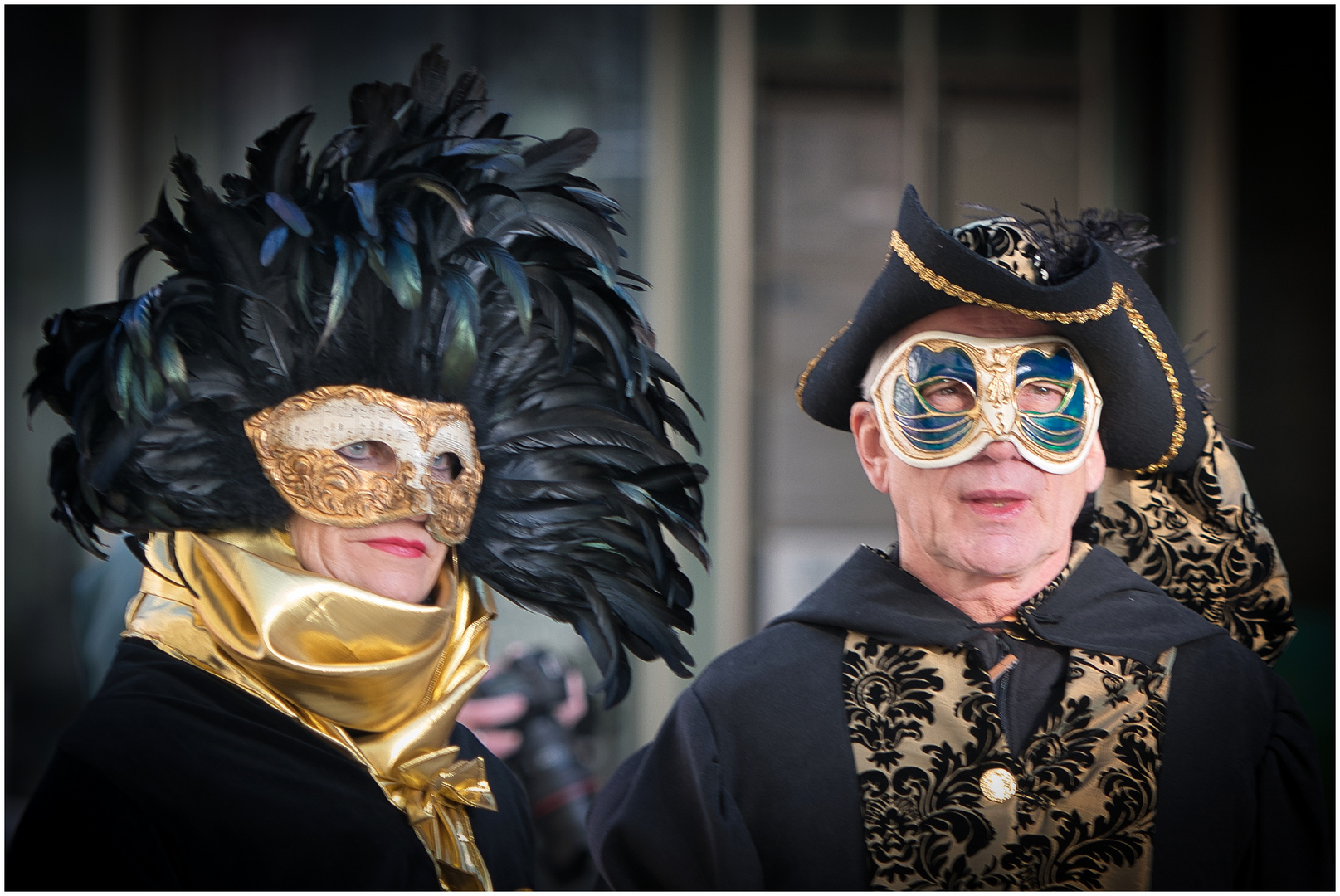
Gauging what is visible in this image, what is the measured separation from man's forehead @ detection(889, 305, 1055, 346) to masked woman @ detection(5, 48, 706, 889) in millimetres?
469

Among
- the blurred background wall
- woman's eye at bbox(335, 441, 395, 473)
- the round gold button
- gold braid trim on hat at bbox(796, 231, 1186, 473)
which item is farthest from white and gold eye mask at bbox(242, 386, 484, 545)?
the blurred background wall

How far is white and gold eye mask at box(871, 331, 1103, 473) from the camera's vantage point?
1665 mm

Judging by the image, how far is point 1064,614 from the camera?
1755mm

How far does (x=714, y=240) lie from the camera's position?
124 inches

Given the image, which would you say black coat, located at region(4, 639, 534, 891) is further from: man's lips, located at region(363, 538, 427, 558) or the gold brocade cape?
man's lips, located at region(363, 538, 427, 558)

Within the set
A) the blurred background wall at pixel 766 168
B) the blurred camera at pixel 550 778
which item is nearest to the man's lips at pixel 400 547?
the blurred camera at pixel 550 778

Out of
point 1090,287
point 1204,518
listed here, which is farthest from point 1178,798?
point 1090,287

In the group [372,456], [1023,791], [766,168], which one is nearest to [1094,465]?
[1023,791]

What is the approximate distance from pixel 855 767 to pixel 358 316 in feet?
3.20

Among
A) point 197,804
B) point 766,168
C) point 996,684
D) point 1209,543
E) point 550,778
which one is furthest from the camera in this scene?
point 766,168

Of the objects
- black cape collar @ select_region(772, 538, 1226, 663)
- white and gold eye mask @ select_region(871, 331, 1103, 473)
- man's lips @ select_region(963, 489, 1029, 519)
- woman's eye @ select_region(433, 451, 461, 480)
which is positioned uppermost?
white and gold eye mask @ select_region(871, 331, 1103, 473)

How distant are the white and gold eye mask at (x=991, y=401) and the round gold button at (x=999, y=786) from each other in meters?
0.45

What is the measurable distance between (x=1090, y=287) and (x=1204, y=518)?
0.49 meters

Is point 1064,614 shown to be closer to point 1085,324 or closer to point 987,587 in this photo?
point 987,587
